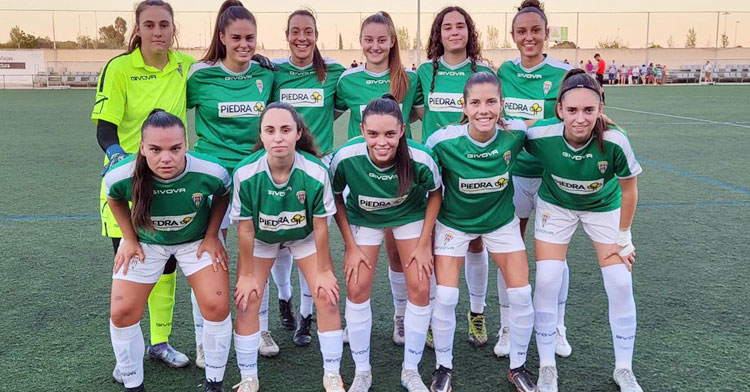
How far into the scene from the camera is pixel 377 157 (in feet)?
9.55

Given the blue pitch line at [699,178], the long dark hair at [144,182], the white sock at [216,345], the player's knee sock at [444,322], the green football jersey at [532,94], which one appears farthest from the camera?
the blue pitch line at [699,178]

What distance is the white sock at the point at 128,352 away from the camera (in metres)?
2.78

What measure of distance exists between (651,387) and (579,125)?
51.4 inches

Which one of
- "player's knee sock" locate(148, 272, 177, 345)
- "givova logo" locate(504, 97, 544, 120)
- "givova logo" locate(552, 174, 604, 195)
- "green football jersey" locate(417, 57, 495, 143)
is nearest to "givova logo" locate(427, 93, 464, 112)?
"green football jersey" locate(417, 57, 495, 143)

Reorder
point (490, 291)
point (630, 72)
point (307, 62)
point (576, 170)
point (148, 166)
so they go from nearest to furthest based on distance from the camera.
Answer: point (148, 166)
point (576, 170)
point (307, 62)
point (490, 291)
point (630, 72)

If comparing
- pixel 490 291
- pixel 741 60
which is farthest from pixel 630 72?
pixel 490 291

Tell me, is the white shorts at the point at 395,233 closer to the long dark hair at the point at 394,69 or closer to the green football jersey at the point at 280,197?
the green football jersey at the point at 280,197

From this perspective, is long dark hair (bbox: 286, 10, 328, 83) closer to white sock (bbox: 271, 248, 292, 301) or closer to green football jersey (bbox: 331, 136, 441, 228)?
green football jersey (bbox: 331, 136, 441, 228)

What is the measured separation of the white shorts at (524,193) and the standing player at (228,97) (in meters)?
1.51

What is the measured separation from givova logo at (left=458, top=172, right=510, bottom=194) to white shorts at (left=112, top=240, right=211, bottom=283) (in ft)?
4.25

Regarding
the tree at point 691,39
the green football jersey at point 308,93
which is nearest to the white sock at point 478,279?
the green football jersey at point 308,93

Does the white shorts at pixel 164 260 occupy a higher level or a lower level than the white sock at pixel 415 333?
higher

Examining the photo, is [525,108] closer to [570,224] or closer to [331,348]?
[570,224]

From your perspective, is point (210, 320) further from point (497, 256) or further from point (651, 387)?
point (651, 387)
